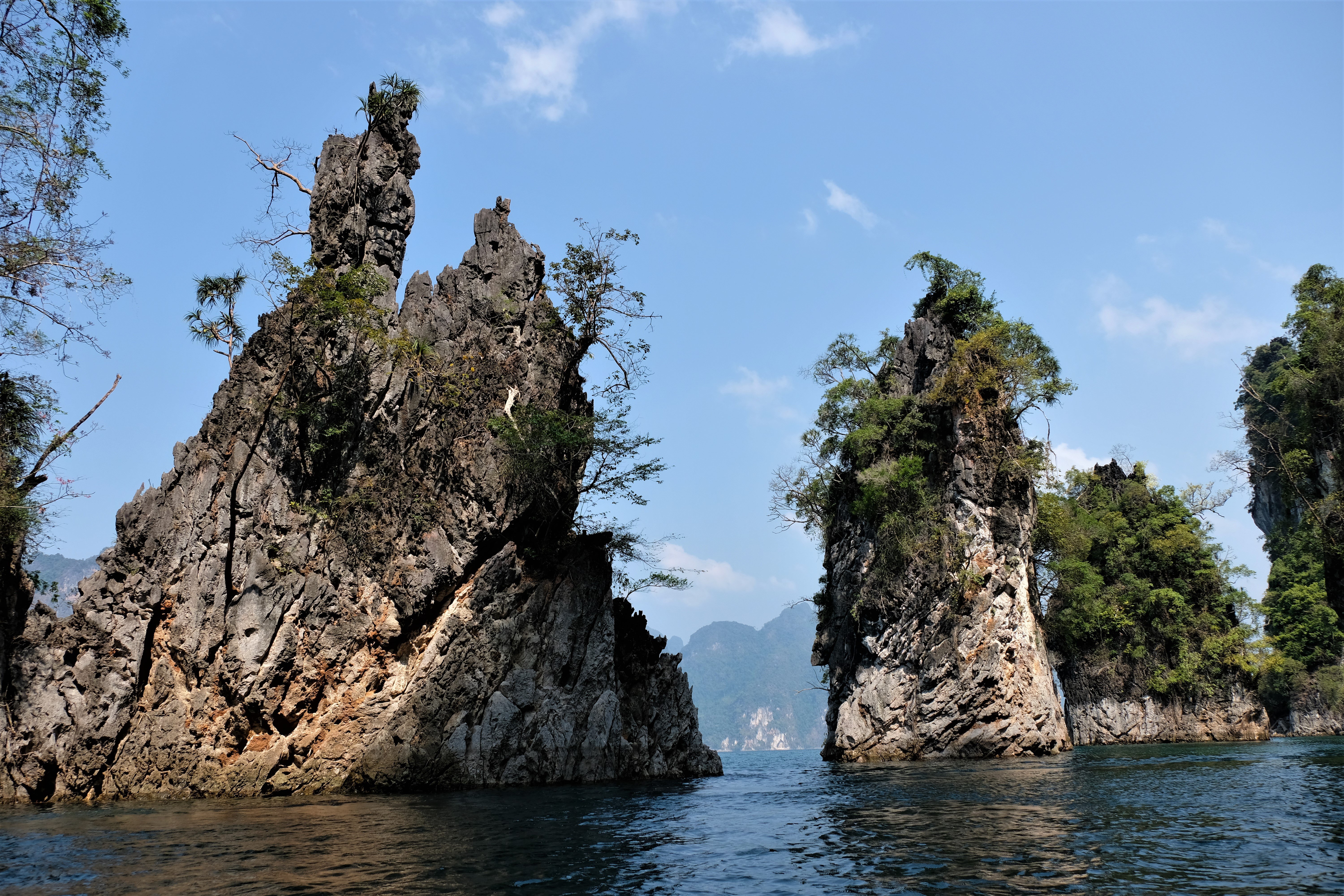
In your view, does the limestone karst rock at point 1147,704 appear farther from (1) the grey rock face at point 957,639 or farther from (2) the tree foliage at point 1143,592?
(1) the grey rock face at point 957,639

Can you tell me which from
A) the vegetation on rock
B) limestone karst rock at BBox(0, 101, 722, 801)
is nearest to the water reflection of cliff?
limestone karst rock at BBox(0, 101, 722, 801)

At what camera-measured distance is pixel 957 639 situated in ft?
120

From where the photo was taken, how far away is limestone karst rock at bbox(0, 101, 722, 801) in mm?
23266

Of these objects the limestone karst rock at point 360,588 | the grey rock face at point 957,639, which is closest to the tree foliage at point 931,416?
the grey rock face at point 957,639

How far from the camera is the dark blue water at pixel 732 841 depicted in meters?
10.2

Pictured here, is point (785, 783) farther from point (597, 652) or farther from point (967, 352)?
point (967, 352)

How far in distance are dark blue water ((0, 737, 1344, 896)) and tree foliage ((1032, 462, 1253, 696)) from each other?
31346 millimetres

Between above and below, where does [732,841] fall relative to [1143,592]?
below

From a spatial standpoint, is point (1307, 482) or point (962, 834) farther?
point (1307, 482)

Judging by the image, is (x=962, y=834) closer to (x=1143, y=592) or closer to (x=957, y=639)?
(x=957, y=639)

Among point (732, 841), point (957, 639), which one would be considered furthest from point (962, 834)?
point (957, 639)

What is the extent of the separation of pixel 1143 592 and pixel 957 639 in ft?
86.1

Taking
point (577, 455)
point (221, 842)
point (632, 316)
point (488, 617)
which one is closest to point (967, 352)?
point (632, 316)

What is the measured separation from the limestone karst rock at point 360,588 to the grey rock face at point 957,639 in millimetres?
12236
